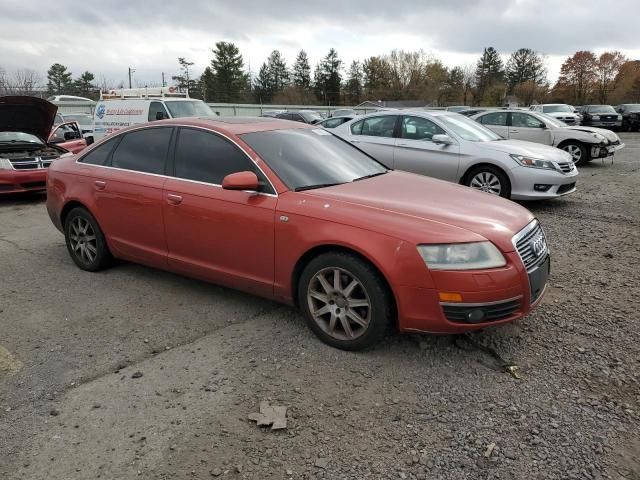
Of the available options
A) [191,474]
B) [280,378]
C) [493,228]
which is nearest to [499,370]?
[493,228]

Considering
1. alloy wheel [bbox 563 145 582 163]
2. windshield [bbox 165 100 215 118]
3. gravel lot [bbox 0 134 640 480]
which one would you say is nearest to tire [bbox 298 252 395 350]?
gravel lot [bbox 0 134 640 480]

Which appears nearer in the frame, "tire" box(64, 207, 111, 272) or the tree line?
"tire" box(64, 207, 111, 272)

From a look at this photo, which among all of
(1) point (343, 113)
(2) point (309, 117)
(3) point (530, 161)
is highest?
(1) point (343, 113)

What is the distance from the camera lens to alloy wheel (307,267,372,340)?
3309 millimetres

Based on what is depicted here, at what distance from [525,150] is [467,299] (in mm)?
5606

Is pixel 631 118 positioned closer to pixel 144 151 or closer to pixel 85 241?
pixel 144 151

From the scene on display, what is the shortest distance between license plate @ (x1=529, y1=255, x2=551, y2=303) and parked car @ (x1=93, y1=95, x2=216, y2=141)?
10.0m

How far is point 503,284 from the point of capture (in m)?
3.08

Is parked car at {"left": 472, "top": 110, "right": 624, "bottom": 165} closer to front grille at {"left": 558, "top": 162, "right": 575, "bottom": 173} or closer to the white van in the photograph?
front grille at {"left": 558, "top": 162, "right": 575, "bottom": 173}

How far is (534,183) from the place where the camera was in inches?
298

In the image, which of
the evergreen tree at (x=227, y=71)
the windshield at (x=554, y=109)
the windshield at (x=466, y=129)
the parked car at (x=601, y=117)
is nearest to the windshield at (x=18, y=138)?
the windshield at (x=466, y=129)

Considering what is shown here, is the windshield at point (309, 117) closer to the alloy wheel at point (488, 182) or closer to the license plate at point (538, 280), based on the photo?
the alloy wheel at point (488, 182)

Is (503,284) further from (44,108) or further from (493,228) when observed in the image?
(44,108)

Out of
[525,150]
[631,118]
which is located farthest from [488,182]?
[631,118]
